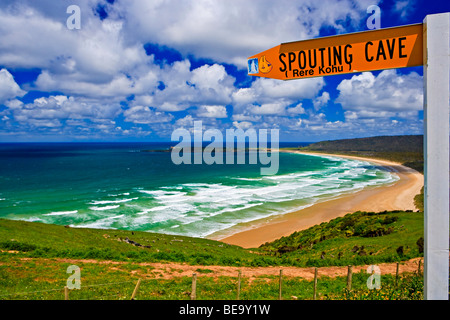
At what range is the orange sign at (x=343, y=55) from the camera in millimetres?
3357

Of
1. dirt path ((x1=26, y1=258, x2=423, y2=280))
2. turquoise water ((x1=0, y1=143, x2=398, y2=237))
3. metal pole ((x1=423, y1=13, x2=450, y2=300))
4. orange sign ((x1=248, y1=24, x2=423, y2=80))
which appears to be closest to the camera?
metal pole ((x1=423, y1=13, x2=450, y2=300))

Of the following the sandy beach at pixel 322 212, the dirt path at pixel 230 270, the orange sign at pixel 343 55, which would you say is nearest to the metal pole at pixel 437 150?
the orange sign at pixel 343 55

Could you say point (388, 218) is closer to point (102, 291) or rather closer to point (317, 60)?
point (102, 291)

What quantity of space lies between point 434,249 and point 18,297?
11.3m

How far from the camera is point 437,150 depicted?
2977 millimetres

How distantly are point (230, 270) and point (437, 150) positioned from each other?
1382 cm

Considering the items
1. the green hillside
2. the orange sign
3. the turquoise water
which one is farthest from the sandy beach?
the orange sign

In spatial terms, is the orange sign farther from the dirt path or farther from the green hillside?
the green hillside

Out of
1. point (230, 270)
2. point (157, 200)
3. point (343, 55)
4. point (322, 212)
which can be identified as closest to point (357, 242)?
point (230, 270)

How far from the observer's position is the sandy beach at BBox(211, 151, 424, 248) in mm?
32056

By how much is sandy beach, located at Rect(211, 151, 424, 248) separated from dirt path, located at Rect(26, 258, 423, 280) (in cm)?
1459

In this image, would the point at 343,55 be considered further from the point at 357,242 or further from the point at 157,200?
the point at 157,200

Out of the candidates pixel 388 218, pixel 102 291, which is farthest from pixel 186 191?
pixel 102 291

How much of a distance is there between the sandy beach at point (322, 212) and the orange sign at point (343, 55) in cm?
2770
